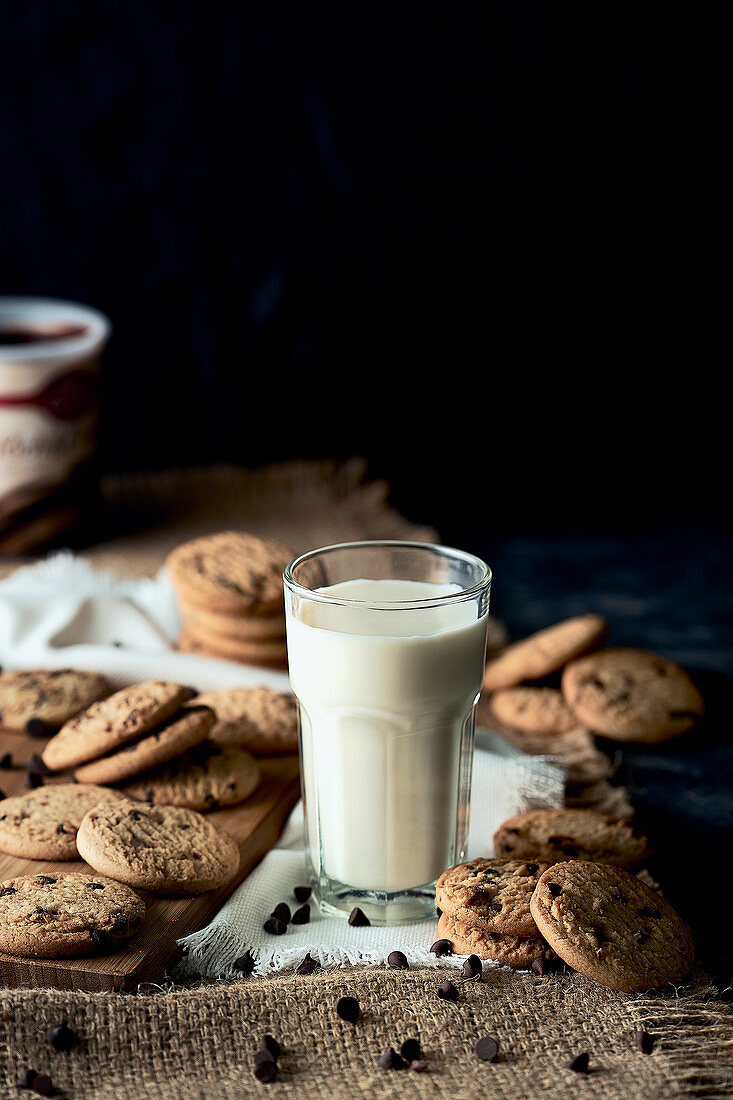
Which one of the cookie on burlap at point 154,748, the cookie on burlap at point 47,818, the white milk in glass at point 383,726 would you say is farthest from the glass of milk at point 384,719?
the cookie on burlap at point 47,818

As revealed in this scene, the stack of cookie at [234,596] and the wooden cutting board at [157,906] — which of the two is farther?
the stack of cookie at [234,596]

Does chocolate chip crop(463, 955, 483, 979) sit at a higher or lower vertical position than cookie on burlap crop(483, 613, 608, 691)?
higher

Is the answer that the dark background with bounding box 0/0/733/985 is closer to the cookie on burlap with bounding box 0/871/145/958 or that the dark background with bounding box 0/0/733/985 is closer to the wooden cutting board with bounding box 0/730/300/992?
the wooden cutting board with bounding box 0/730/300/992

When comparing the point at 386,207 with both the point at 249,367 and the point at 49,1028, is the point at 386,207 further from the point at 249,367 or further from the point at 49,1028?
the point at 49,1028

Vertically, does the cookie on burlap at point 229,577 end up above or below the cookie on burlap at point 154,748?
above

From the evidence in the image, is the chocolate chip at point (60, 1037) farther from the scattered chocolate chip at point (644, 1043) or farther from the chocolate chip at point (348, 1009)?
the scattered chocolate chip at point (644, 1043)

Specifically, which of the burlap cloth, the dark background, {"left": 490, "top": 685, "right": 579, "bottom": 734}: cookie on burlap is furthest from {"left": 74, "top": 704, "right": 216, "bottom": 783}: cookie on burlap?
the dark background

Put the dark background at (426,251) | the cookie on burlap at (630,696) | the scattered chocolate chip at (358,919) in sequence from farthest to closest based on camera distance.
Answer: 1. the dark background at (426,251)
2. the cookie on burlap at (630,696)
3. the scattered chocolate chip at (358,919)
